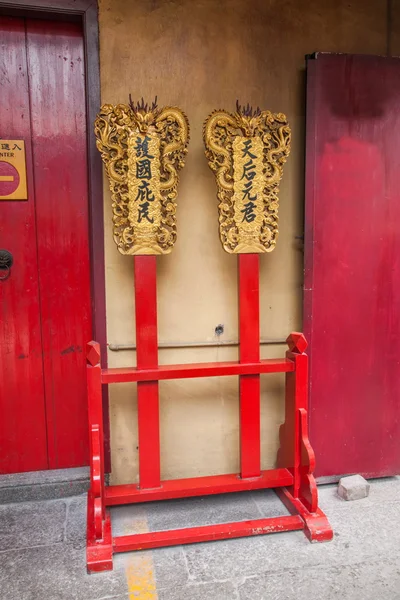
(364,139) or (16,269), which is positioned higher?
(364,139)

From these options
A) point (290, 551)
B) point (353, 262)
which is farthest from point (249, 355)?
point (290, 551)

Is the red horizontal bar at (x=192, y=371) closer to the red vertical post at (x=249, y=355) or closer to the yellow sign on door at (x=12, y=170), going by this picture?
the red vertical post at (x=249, y=355)

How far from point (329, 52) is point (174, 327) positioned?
1833 millimetres

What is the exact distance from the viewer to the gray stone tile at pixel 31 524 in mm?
2312

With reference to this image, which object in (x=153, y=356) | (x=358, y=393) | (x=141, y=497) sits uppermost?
(x=153, y=356)

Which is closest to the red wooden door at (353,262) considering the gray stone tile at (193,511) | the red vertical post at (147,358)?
the gray stone tile at (193,511)

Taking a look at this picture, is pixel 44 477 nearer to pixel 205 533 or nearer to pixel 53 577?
pixel 53 577

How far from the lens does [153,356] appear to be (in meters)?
2.42

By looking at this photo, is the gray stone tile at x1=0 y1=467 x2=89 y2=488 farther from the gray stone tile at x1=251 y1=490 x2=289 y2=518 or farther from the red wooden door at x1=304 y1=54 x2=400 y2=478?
the red wooden door at x1=304 y1=54 x2=400 y2=478

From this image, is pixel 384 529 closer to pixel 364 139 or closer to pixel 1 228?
pixel 364 139

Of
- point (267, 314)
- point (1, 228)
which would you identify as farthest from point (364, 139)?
point (1, 228)

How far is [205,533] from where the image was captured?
227 centimetres

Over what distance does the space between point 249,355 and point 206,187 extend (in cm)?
100

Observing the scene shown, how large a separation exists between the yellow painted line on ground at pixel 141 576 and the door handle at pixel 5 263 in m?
1.66
